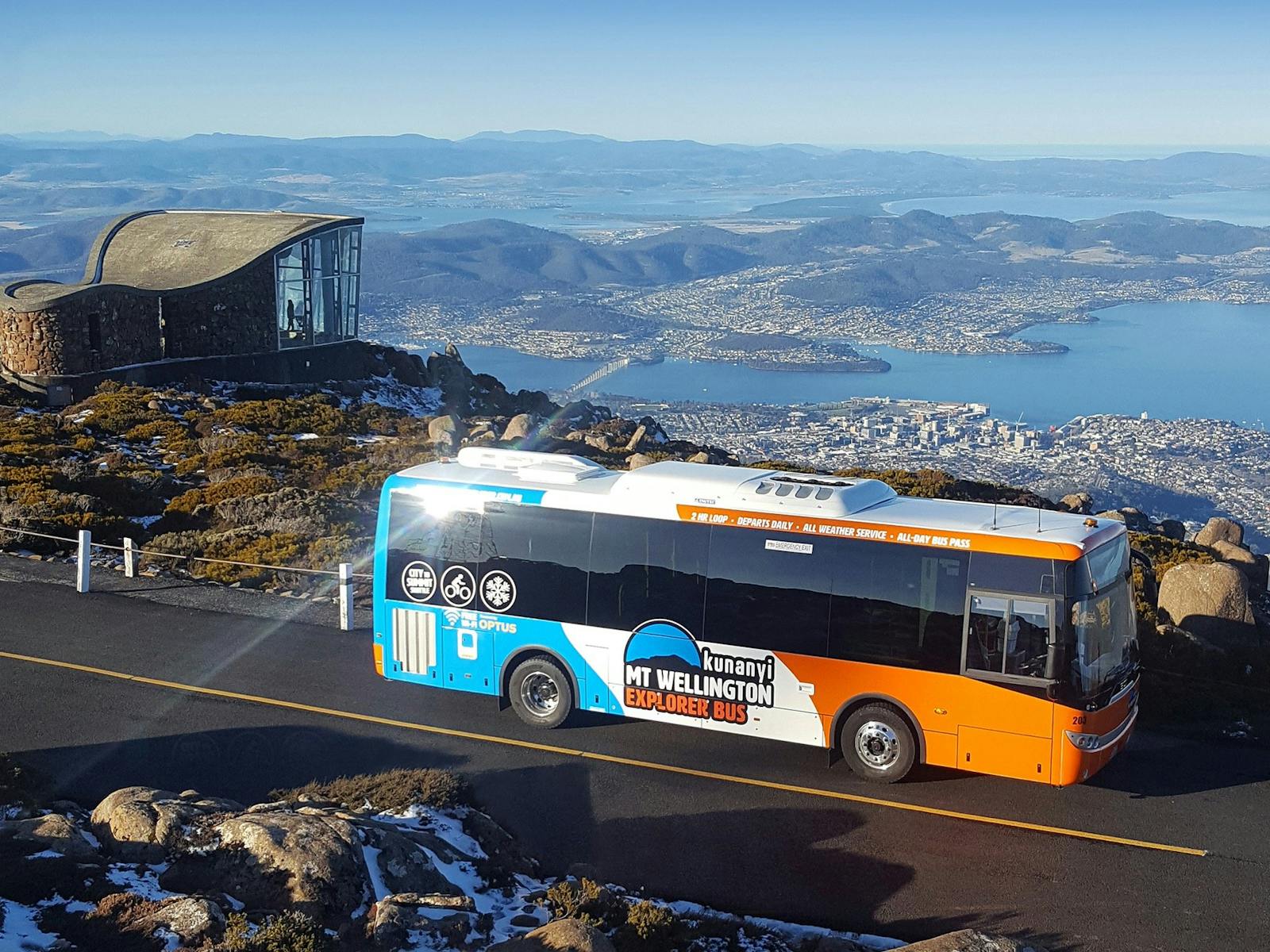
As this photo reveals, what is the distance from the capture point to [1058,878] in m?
10.7

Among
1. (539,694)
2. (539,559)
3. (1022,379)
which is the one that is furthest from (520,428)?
(1022,379)

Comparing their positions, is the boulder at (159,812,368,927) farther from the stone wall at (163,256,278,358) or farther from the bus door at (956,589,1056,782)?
the stone wall at (163,256,278,358)

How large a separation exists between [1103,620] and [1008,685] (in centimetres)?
114

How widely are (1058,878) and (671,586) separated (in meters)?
4.81

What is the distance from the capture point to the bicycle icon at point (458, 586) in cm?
1426

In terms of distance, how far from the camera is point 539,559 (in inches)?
547

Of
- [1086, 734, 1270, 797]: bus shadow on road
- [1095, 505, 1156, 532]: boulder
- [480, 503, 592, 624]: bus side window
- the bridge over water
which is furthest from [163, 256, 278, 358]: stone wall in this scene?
the bridge over water

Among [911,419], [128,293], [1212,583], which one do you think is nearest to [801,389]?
[911,419]

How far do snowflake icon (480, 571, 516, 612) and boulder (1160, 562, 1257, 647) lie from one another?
388 inches

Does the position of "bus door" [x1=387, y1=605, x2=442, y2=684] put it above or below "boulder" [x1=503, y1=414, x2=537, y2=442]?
above

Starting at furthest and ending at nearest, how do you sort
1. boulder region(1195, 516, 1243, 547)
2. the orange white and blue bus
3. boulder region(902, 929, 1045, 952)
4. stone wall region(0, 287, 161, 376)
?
stone wall region(0, 287, 161, 376) < boulder region(1195, 516, 1243, 547) < the orange white and blue bus < boulder region(902, 929, 1045, 952)

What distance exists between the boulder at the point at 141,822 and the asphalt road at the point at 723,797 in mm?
2365

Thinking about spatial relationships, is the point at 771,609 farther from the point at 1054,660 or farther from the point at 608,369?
the point at 608,369

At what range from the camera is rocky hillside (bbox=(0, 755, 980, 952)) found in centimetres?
807
